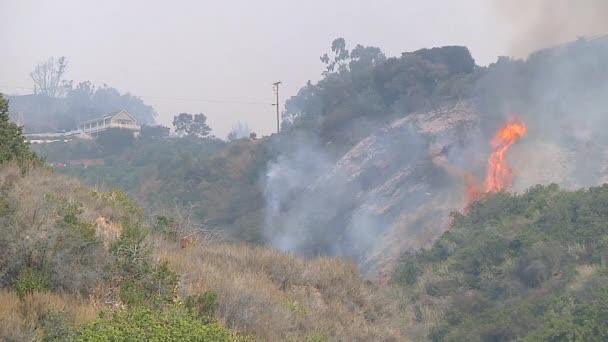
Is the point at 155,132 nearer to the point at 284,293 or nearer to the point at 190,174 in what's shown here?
the point at 190,174

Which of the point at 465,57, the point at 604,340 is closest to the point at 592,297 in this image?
the point at 604,340

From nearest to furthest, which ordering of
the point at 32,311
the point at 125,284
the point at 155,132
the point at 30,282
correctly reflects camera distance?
the point at 32,311, the point at 30,282, the point at 125,284, the point at 155,132

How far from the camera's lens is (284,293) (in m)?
12.1

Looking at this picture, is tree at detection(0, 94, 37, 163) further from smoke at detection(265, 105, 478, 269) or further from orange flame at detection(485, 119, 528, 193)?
orange flame at detection(485, 119, 528, 193)

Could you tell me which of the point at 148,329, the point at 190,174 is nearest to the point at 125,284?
the point at 148,329

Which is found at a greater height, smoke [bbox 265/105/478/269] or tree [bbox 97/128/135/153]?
tree [bbox 97/128/135/153]

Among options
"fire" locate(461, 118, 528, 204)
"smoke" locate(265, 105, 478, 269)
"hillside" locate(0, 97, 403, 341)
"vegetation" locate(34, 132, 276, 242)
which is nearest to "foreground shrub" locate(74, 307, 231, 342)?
"hillside" locate(0, 97, 403, 341)

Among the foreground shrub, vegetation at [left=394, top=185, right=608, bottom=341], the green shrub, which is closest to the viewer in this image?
the foreground shrub

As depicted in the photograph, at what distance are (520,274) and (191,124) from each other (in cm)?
6366

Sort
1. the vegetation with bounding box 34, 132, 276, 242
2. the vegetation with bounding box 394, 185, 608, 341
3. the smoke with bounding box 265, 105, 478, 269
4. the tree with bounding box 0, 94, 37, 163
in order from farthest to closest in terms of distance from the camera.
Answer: the vegetation with bounding box 34, 132, 276, 242 → the smoke with bounding box 265, 105, 478, 269 → the vegetation with bounding box 394, 185, 608, 341 → the tree with bounding box 0, 94, 37, 163

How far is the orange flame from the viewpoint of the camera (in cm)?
4272

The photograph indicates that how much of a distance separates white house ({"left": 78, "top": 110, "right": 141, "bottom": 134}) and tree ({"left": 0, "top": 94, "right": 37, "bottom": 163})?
76049mm

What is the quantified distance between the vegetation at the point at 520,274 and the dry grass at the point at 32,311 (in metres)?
16.9

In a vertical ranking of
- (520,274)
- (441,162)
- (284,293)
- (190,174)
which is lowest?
(520,274)
